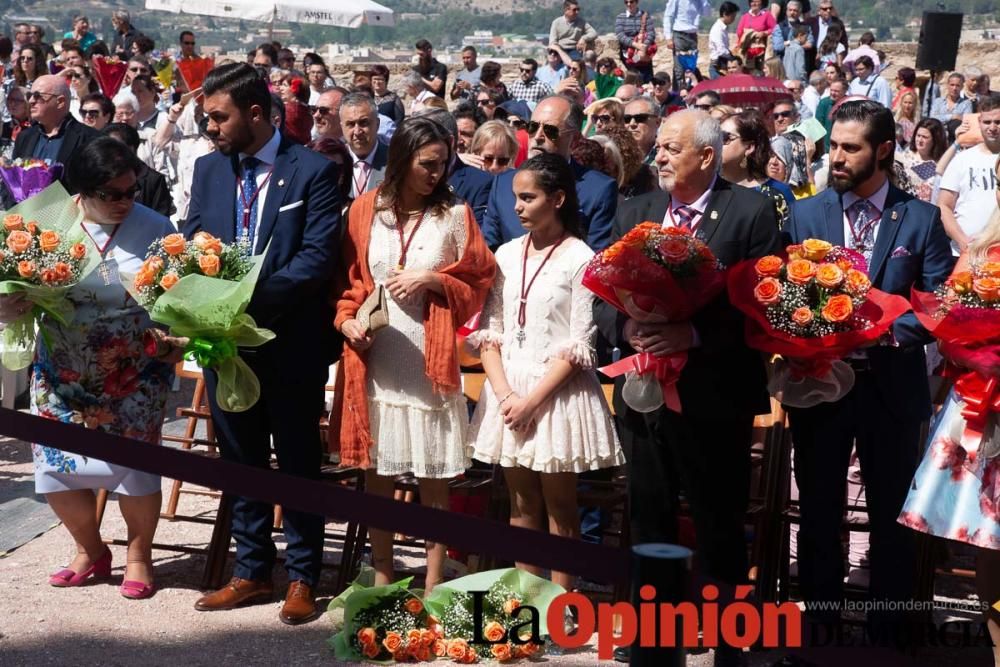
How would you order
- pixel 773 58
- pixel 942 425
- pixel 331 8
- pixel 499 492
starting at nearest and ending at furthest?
1. pixel 942 425
2. pixel 499 492
3. pixel 773 58
4. pixel 331 8

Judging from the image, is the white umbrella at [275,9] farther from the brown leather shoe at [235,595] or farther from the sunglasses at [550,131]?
the brown leather shoe at [235,595]

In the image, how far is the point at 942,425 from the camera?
4.84m

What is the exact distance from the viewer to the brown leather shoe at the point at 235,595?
5945 millimetres

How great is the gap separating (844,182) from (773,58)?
47.0 feet

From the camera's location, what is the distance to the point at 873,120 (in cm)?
520

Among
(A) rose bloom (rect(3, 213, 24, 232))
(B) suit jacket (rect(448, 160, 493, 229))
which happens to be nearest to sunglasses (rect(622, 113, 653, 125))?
(B) suit jacket (rect(448, 160, 493, 229))

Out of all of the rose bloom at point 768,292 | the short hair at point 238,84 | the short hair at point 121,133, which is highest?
the short hair at point 238,84

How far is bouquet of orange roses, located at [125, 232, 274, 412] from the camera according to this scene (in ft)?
17.3

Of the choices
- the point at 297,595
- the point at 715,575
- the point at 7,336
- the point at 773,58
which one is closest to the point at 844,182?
the point at 715,575

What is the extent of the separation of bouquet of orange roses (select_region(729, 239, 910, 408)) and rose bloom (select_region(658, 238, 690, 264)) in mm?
261

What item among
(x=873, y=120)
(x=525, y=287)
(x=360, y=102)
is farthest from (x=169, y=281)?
(x=360, y=102)

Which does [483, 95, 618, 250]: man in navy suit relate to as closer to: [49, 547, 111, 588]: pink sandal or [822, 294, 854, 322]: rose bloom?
[822, 294, 854, 322]: rose bloom

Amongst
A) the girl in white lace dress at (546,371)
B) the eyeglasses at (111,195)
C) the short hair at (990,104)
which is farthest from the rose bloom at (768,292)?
the short hair at (990,104)

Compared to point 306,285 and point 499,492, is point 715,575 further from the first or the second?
point 306,285
